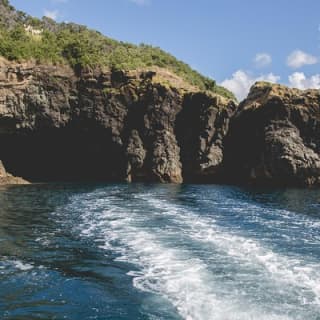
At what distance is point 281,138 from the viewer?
172 ft

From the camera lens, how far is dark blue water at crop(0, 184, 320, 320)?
472 inches

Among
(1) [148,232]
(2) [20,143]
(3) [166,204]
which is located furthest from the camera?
(2) [20,143]

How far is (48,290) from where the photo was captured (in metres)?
13.5

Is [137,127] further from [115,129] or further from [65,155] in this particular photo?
[65,155]

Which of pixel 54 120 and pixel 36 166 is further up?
pixel 54 120

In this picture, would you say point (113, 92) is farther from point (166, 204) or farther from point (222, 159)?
point (166, 204)

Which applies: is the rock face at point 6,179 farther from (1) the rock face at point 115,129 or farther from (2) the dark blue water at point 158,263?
(2) the dark blue water at point 158,263

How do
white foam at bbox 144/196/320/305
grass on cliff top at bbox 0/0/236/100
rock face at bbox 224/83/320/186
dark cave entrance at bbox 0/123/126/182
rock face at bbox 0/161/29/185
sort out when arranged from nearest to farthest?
1. white foam at bbox 144/196/320/305
2. rock face at bbox 0/161/29/185
3. rock face at bbox 224/83/320/186
4. grass on cliff top at bbox 0/0/236/100
5. dark cave entrance at bbox 0/123/126/182

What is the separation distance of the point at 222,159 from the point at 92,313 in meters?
47.6

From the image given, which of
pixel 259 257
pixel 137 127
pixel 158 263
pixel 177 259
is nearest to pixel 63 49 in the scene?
pixel 137 127

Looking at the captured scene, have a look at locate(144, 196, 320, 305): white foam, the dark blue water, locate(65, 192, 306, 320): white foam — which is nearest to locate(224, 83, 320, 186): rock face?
the dark blue water

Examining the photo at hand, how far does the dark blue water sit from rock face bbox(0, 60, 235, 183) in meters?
27.3

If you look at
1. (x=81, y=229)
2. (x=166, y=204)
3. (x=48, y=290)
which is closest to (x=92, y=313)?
(x=48, y=290)

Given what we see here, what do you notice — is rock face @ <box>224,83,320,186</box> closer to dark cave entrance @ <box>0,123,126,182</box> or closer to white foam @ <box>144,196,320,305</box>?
dark cave entrance @ <box>0,123,126,182</box>
